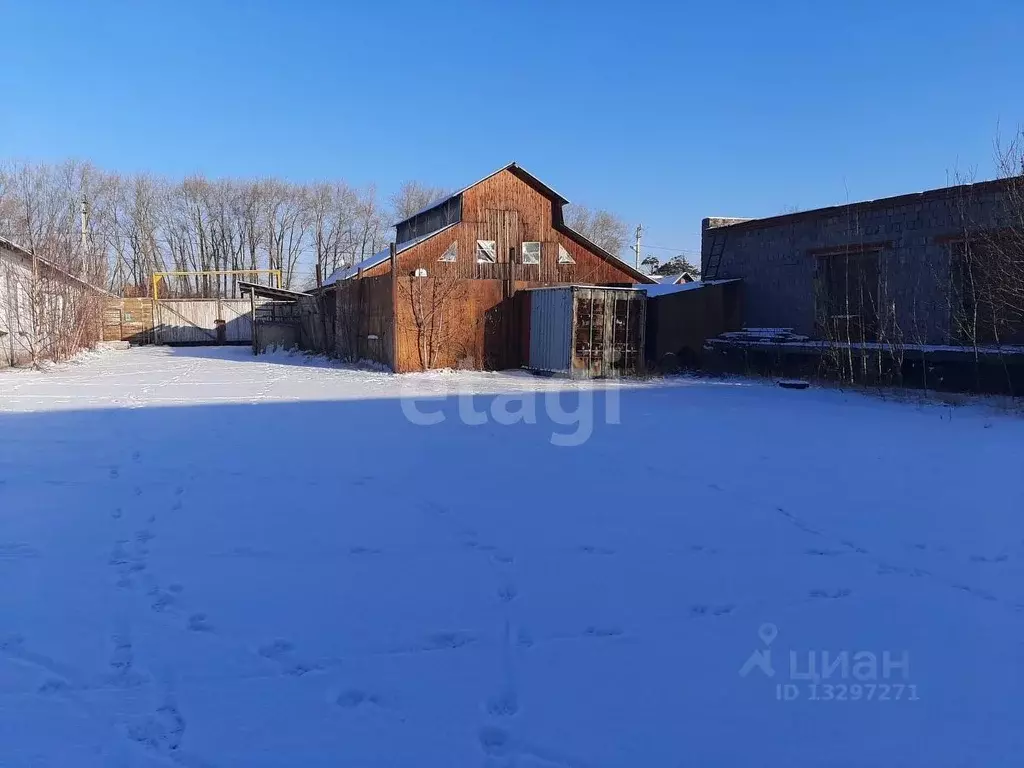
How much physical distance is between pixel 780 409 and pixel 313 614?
349 inches

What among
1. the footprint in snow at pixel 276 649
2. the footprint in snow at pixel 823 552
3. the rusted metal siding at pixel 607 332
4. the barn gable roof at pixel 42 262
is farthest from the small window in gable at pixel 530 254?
the footprint in snow at pixel 276 649

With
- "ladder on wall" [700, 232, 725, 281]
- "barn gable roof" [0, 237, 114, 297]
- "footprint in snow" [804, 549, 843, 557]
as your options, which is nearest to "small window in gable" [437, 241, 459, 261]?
"ladder on wall" [700, 232, 725, 281]

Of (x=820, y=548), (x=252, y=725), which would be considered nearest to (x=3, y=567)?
(x=252, y=725)

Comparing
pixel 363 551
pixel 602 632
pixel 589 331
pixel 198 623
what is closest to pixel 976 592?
pixel 602 632

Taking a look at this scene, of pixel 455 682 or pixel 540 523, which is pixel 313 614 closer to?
pixel 455 682

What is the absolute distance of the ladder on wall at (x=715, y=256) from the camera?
59.0 feet

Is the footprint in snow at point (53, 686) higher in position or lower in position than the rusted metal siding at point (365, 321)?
lower

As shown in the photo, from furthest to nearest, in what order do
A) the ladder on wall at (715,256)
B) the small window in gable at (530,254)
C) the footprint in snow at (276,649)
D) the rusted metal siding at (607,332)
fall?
the small window in gable at (530,254)
the ladder on wall at (715,256)
the rusted metal siding at (607,332)
the footprint in snow at (276,649)

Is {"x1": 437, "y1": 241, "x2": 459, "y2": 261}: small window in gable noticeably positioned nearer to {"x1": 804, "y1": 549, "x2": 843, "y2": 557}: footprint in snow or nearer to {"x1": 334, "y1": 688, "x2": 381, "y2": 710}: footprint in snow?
{"x1": 804, "y1": 549, "x2": 843, "y2": 557}: footprint in snow

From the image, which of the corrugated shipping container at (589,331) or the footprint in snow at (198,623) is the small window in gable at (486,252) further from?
the footprint in snow at (198,623)

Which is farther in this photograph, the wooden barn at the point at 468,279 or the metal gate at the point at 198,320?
the metal gate at the point at 198,320

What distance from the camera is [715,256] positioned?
1823cm

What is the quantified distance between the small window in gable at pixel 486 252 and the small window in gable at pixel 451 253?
2.33 feet

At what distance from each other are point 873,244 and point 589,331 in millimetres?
6087
